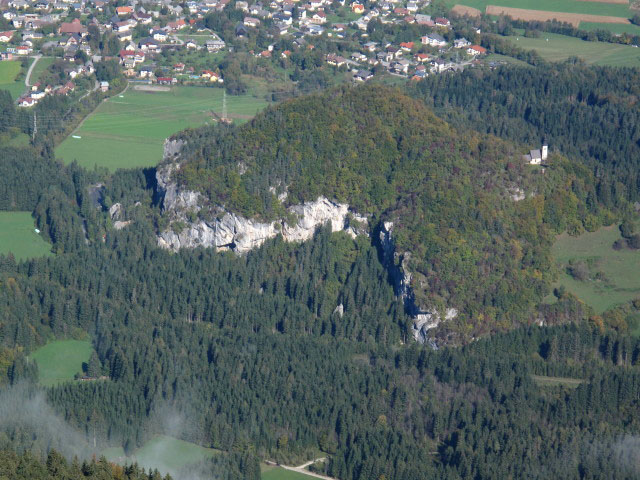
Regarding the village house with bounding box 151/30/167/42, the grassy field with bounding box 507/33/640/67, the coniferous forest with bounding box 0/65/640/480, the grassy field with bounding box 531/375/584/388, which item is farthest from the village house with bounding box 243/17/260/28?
the grassy field with bounding box 531/375/584/388

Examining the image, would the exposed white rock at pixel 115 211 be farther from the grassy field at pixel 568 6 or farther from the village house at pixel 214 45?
the grassy field at pixel 568 6

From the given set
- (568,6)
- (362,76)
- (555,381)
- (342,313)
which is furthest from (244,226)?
(568,6)

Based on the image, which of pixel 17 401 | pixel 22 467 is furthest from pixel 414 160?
pixel 22 467

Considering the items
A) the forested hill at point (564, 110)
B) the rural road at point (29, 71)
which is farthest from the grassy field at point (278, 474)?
the rural road at point (29, 71)

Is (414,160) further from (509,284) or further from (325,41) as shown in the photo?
(325,41)

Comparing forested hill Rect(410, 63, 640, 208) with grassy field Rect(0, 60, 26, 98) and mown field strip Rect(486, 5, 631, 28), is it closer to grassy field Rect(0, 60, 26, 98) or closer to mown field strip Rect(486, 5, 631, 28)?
mown field strip Rect(486, 5, 631, 28)
